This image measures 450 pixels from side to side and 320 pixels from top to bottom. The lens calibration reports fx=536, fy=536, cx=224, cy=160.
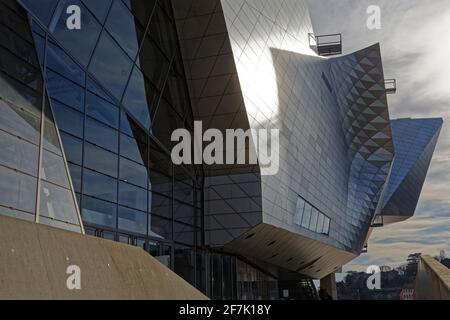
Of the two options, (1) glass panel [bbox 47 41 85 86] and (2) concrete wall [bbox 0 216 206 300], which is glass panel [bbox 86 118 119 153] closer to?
(1) glass panel [bbox 47 41 85 86]

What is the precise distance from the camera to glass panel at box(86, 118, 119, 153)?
45.0ft

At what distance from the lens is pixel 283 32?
96.9ft

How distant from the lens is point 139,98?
1744 cm

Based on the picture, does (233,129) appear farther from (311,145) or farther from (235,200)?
(311,145)

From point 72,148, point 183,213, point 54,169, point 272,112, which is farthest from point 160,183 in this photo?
point 54,169

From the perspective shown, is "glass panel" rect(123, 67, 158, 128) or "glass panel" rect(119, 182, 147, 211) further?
"glass panel" rect(123, 67, 158, 128)

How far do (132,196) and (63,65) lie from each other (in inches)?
203

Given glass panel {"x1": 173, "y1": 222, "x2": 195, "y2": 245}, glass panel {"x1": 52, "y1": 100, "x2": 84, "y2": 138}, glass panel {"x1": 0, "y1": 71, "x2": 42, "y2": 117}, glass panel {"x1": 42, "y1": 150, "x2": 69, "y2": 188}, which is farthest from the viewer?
glass panel {"x1": 173, "y1": 222, "x2": 195, "y2": 245}

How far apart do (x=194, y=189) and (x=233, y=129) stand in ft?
10.9

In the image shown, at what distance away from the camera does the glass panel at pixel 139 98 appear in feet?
54.7

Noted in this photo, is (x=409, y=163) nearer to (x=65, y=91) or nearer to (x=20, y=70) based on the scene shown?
(x=65, y=91)

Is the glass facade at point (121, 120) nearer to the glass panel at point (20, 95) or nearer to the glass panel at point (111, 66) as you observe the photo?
the glass panel at point (111, 66)

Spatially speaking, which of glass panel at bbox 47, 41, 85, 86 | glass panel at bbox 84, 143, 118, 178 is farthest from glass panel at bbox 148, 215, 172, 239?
glass panel at bbox 47, 41, 85, 86

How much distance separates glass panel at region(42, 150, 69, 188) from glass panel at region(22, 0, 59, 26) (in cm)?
302
